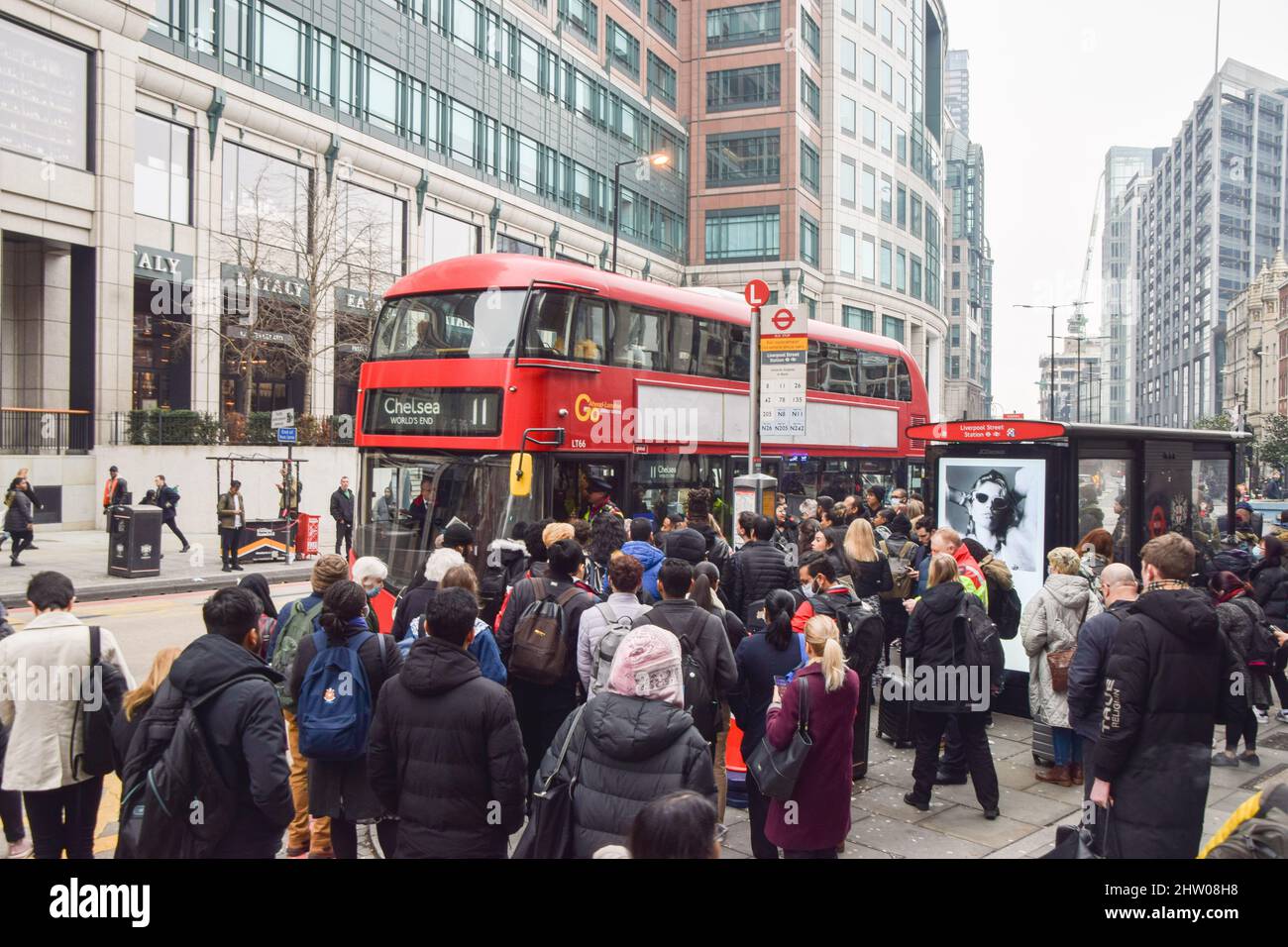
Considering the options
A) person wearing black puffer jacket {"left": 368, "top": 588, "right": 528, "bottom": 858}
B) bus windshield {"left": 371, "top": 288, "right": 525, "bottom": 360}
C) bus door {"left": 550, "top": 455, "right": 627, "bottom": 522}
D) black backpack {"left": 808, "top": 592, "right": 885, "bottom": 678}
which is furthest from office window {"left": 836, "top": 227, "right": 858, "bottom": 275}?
person wearing black puffer jacket {"left": 368, "top": 588, "right": 528, "bottom": 858}

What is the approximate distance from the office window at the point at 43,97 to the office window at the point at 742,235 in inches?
1438

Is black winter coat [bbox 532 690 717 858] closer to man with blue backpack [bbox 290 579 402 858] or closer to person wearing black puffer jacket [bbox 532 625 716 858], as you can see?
person wearing black puffer jacket [bbox 532 625 716 858]

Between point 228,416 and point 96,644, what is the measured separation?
25166 mm

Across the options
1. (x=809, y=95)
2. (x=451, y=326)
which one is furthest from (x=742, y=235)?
(x=451, y=326)

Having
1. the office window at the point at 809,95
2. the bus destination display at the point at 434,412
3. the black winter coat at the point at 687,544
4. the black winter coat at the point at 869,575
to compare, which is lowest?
the black winter coat at the point at 869,575

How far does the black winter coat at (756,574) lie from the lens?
7.87m

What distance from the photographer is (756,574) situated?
7.88 meters

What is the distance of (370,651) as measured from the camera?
507cm

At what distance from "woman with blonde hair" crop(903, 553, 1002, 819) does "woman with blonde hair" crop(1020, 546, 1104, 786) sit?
0.66m

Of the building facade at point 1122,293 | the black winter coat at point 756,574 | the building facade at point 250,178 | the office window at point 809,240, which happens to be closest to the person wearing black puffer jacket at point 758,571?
the black winter coat at point 756,574

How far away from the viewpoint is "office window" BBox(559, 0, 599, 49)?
4469 centimetres

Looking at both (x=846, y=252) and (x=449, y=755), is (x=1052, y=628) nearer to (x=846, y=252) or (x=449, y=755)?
(x=449, y=755)

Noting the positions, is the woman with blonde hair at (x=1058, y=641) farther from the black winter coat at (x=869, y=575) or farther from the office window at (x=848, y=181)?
the office window at (x=848, y=181)
